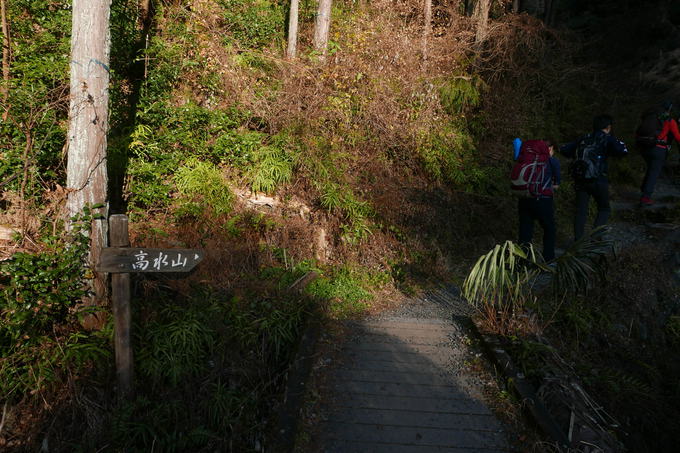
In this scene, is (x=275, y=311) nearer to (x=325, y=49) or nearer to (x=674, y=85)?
(x=325, y=49)

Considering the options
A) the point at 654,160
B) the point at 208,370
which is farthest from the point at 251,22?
the point at 654,160

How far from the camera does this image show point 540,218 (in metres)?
5.82

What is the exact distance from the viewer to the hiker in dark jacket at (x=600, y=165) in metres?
6.05

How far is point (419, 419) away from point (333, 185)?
4.47m

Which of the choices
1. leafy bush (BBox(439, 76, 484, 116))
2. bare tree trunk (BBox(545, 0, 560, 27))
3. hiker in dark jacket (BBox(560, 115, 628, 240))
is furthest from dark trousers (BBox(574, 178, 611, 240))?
bare tree trunk (BBox(545, 0, 560, 27))

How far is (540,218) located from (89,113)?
20.2 feet

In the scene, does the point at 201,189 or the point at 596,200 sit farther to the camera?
the point at 201,189

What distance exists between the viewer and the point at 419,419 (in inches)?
149

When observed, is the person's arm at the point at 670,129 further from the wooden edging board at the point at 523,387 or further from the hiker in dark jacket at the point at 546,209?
the wooden edging board at the point at 523,387

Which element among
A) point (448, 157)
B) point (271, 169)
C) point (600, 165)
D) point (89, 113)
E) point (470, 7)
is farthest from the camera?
point (470, 7)

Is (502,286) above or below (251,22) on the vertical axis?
below

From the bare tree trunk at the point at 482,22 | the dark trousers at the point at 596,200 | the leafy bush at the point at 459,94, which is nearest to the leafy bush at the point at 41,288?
the dark trousers at the point at 596,200

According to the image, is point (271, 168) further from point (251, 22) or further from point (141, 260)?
point (251, 22)

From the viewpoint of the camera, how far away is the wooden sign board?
3.83 meters
